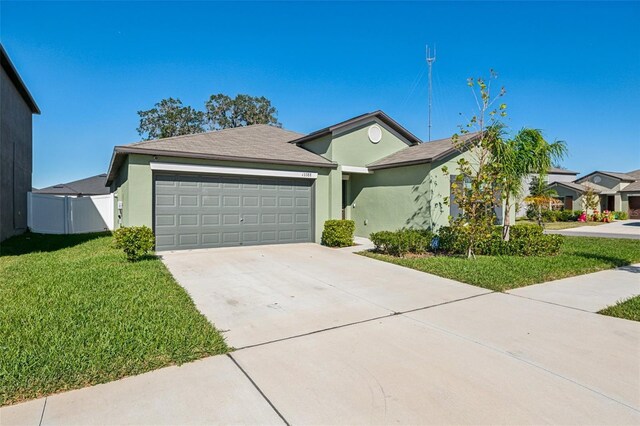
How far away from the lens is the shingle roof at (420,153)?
39.0 ft

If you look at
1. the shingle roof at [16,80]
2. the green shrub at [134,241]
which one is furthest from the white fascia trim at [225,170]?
the shingle roof at [16,80]

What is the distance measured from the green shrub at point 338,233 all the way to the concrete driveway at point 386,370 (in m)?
5.98

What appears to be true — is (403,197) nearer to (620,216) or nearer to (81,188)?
(81,188)

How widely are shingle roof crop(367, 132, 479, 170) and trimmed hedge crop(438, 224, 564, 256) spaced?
2.80 meters

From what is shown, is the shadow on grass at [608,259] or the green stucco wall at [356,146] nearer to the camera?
the shadow on grass at [608,259]

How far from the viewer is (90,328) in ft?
13.4

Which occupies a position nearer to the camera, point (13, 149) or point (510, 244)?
point (510, 244)

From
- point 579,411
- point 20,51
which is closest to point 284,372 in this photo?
point 579,411

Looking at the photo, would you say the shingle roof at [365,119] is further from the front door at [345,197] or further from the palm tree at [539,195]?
the palm tree at [539,195]

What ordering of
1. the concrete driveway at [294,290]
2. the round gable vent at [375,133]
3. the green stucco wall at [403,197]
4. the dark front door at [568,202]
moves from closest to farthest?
the concrete driveway at [294,290] → the green stucco wall at [403,197] → the round gable vent at [375,133] → the dark front door at [568,202]

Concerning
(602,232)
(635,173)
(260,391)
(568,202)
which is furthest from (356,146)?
(635,173)

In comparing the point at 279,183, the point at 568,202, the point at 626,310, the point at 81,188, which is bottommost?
the point at 626,310

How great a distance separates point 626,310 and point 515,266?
10.2ft

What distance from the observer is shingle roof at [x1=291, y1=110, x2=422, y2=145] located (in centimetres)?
1324
